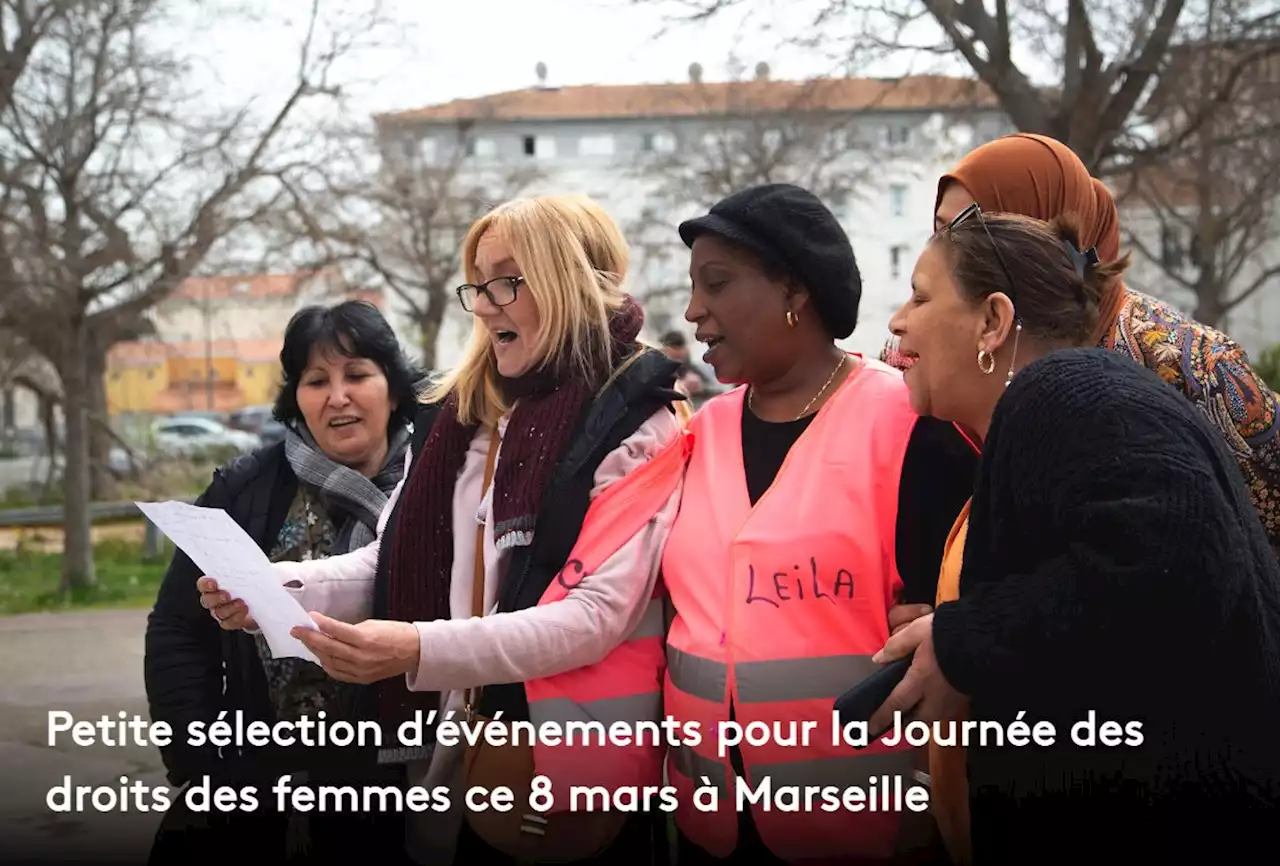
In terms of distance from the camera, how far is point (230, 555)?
223 centimetres

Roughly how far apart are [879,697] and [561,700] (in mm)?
689

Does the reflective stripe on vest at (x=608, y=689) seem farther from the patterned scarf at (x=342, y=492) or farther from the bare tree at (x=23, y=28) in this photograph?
the bare tree at (x=23, y=28)

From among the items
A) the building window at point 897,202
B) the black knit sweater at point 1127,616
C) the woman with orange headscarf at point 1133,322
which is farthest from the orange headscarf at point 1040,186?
the building window at point 897,202

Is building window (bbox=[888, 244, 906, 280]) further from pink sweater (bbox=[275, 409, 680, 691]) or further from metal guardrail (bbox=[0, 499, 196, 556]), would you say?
pink sweater (bbox=[275, 409, 680, 691])

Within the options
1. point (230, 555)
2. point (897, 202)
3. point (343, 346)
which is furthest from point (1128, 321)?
point (897, 202)

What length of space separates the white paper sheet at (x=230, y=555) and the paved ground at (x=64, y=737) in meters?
1.00

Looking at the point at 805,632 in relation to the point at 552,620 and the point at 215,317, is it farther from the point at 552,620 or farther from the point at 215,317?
the point at 215,317

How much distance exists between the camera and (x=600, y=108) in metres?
65.1

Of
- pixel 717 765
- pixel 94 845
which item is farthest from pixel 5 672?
pixel 717 765

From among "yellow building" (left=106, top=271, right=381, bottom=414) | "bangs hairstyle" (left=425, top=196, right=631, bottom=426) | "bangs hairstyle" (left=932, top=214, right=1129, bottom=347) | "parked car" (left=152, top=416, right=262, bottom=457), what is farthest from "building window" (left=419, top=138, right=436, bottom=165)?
"bangs hairstyle" (left=932, top=214, right=1129, bottom=347)

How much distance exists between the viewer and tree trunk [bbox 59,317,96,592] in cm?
1209

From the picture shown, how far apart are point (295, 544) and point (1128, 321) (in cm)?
202

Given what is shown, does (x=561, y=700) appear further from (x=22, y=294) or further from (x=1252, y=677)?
(x=22, y=294)

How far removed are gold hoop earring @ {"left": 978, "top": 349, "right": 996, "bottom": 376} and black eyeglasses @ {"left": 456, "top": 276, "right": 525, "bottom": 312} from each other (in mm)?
990
